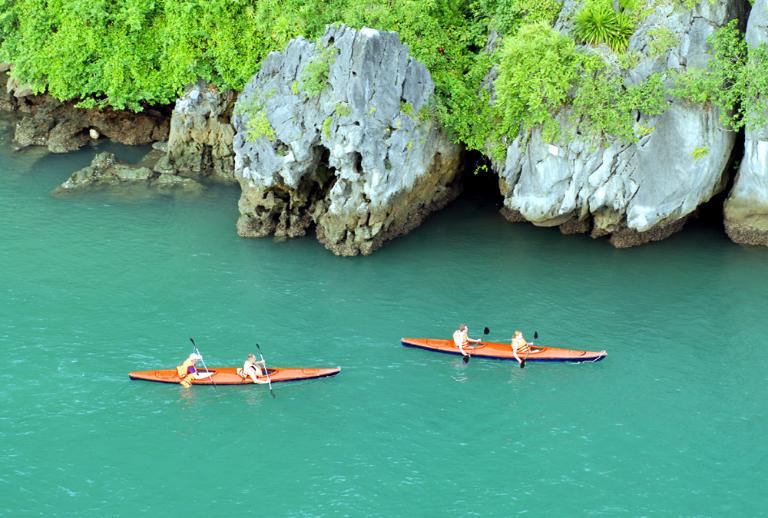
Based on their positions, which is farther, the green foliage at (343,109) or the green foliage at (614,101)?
the green foliage at (343,109)

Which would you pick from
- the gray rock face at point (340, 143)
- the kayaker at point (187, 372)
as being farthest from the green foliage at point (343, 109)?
the kayaker at point (187, 372)

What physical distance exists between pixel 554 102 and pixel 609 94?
180 centimetres

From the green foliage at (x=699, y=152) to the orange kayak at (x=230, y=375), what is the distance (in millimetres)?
14200

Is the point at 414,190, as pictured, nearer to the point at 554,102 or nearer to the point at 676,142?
the point at 554,102

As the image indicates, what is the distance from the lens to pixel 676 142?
32.8 metres

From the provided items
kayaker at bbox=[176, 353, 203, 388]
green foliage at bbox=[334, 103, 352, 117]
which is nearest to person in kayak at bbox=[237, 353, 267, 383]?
kayaker at bbox=[176, 353, 203, 388]

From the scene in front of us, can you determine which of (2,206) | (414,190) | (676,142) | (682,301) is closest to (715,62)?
(676,142)

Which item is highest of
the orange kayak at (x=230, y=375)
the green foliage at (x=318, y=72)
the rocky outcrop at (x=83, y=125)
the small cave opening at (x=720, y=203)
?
the green foliage at (x=318, y=72)

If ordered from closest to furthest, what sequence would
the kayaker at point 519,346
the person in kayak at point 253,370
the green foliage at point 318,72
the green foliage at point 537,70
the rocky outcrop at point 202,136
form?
the person in kayak at point 253,370
the kayaker at point 519,346
the green foliage at point 537,70
the green foliage at point 318,72
the rocky outcrop at point 202,136

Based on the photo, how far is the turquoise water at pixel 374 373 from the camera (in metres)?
23.9

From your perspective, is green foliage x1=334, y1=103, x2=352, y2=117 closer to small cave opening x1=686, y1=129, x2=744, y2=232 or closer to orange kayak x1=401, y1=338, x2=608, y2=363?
orange kayak x1=401, y1=338, x2=608, y2=363

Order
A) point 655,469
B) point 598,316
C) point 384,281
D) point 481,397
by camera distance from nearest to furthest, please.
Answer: point 655,469 → point 481,397 → point 598,316 → point 384,281

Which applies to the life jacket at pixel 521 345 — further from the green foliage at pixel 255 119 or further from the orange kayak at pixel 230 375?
the green foliage at pixel 255 119

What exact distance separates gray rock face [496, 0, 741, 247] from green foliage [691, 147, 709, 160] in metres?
0.03
